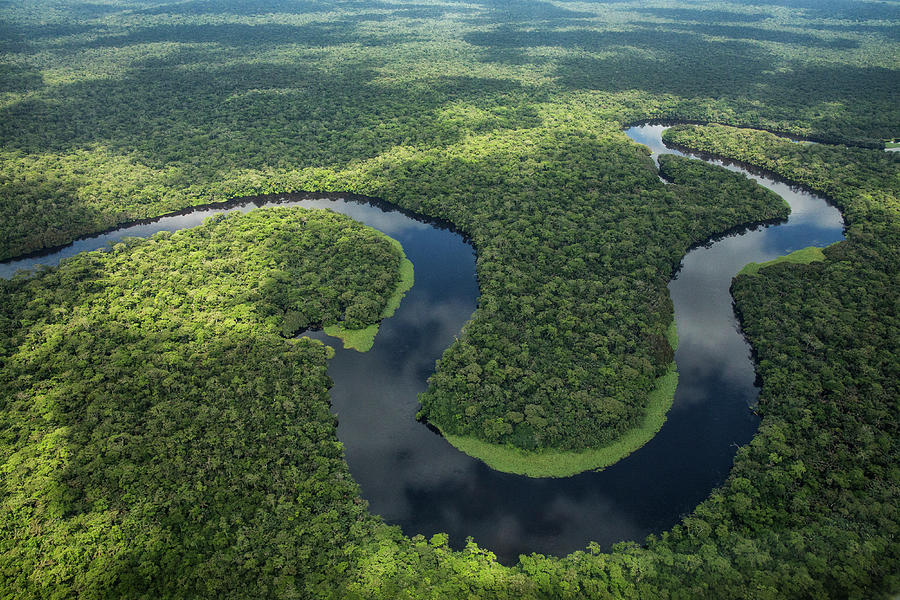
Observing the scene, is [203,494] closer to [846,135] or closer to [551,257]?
[551,257]

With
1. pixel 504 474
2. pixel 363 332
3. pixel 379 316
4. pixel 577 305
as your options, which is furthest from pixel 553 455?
pixel 379 316

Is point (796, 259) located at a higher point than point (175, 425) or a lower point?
higher

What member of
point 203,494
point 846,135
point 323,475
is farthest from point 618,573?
point 846,135

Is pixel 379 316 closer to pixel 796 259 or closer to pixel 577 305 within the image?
pixel 577 305

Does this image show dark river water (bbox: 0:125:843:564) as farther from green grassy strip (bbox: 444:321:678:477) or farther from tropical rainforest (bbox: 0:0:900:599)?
tropical rainforest (bbox: 0:0:900:599)

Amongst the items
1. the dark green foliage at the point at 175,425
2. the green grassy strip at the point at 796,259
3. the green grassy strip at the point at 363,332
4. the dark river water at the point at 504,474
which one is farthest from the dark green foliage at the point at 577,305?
the dark green foliage at the point at 175,425
